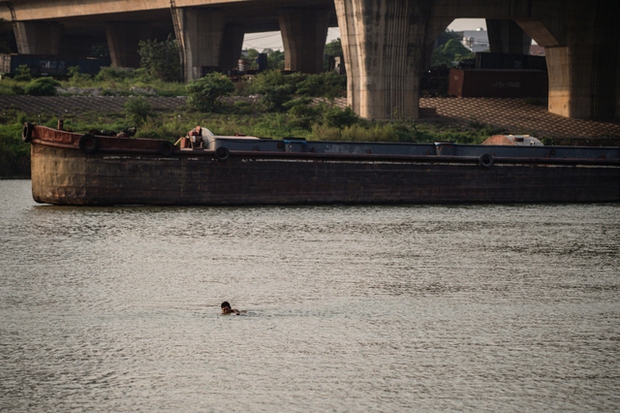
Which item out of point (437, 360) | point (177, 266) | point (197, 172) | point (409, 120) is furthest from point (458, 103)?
point (437, 360)

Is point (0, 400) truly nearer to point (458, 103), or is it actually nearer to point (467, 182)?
point (467, 182)

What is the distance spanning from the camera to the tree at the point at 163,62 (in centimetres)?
8069

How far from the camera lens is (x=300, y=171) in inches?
1451

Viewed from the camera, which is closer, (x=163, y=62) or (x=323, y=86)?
(x=323, y=86)

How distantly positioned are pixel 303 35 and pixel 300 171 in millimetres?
50675

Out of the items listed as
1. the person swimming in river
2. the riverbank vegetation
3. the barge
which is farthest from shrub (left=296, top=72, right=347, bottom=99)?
the person swimming in river

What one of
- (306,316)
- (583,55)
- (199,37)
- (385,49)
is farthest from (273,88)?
(306,316)

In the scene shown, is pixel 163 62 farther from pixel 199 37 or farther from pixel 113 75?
pixel 199 37

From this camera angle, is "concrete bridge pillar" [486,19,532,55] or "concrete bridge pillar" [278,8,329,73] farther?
"concrete bridge pillar" [278,8,329,73]

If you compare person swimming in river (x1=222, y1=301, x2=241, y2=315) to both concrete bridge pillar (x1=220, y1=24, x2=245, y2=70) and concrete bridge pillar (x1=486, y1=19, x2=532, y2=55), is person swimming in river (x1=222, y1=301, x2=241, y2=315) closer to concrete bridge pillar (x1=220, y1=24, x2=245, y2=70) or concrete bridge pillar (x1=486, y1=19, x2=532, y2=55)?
concrete bridge pillar (x1=486, y1=19, x2=532, y2=55)

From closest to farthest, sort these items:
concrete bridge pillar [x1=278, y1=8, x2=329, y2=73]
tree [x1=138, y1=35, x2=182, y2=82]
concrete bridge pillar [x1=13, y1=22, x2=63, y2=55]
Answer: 1. tree [x1=138, y1=35, x2=182, y2=82]
2. concrete bridge pillar [x1=278, y1=8, x2=329, y2=73]
3. concrete bridge pillar [x1=13, y1=22, x2=63, y2=55]

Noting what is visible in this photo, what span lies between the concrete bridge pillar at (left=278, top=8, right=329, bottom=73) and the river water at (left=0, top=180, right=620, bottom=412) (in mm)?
54860

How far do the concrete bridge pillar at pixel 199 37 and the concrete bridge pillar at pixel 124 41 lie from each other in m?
20.8

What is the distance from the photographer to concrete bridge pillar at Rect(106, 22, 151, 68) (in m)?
97.1
